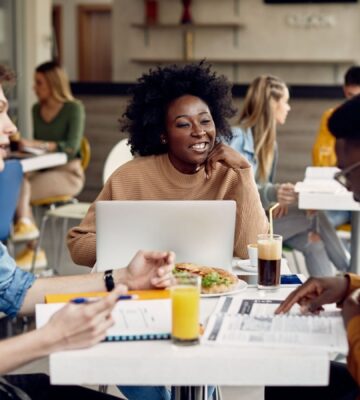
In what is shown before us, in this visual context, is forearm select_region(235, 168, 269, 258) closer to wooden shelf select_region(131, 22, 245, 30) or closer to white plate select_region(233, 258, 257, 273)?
white plate select_region(233, 258, 257, 273)

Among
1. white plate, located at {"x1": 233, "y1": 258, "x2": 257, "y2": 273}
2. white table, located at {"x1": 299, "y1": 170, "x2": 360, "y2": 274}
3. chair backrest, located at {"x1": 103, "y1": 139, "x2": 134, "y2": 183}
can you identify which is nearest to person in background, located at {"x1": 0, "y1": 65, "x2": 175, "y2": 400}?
white plate, located at {"x1": 233, "y1": 258, "x2": 257, "y2": 273}

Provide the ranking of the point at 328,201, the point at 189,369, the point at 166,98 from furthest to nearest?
the point at 328,201, the point at 166,98, the point at 189,369

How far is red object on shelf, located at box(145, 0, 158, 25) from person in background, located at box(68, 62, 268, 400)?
650 centimetres

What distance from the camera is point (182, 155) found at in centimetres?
267

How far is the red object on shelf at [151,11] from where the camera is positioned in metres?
9.20

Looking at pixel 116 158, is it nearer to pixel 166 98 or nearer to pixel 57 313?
pixel 166 98

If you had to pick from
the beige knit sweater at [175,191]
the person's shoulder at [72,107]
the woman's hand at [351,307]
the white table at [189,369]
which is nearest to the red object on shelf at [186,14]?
the person's shoulder at [72,107]

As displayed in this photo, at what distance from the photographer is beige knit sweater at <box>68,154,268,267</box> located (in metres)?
2.54

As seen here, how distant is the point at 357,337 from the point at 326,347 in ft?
0.23

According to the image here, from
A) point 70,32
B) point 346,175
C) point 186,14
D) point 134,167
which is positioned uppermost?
point 186,14

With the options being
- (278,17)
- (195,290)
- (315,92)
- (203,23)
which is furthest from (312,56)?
(195,290)

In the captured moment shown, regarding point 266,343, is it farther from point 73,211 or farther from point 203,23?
point 203,23

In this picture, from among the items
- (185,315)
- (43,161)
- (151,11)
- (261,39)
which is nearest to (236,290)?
(185,315)

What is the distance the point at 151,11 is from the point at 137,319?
7.81 metres
